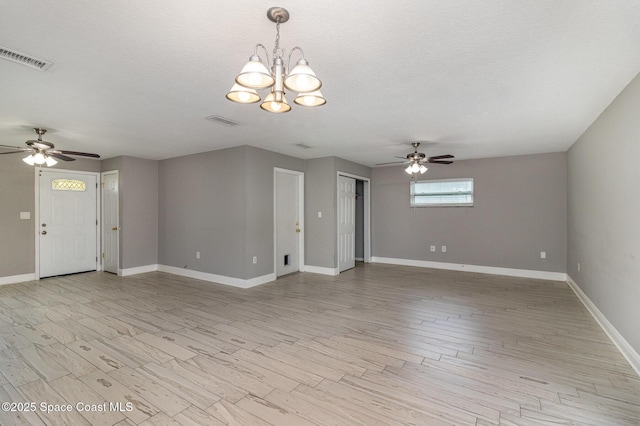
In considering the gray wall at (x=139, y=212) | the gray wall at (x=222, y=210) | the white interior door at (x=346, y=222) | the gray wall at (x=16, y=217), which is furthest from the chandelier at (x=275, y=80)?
the gray wall at (x=16, y=217)

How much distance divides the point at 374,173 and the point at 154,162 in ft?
17.4

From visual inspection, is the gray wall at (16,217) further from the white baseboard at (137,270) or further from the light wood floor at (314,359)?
the white baseboard at (137,270)

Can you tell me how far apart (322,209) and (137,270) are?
4170mm

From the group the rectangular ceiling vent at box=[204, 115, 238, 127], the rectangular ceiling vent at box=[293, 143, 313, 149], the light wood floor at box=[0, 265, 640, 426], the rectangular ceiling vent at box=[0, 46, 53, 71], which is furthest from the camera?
the rectangular ceiling vent at box=[293, 143, 313, 149]

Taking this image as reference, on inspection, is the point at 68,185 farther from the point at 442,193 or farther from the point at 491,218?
the point at 491,218

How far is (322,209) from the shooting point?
21.7 feet

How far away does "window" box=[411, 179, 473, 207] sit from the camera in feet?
22.7

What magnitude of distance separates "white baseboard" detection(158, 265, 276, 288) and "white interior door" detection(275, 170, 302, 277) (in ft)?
1.63

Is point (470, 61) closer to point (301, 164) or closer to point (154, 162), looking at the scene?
point (301, 164)

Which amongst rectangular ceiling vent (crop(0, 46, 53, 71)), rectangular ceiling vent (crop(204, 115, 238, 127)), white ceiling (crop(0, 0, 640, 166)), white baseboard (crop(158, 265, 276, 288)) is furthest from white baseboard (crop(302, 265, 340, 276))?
rectangular ceiling vent (crop(0, 46, 53, 71))

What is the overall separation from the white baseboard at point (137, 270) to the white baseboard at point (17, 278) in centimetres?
148

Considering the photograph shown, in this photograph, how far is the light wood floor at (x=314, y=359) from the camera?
208 cm

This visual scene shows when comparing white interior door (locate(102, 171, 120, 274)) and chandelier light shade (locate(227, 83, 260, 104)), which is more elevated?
chandelier light shade (locate(227, 83, 260, 104))

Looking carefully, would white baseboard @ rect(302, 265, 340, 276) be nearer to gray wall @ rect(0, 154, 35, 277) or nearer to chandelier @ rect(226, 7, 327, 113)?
chandelier @ rect(226, 7, 327, 113)
